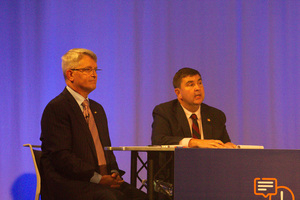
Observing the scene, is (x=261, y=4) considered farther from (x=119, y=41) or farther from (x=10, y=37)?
(x=10, y=37)

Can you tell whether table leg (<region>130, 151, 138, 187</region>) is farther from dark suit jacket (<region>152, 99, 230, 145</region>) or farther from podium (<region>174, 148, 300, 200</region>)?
podium (<region>174, 148, 300, 200</region>)

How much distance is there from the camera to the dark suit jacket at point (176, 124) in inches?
122

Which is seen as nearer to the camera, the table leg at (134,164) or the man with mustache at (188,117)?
the table leg at (134,164)

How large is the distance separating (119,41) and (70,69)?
194 centimetres

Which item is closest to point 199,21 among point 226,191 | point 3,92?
point 3,92

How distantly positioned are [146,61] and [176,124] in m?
1.79

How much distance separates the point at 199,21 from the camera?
4965 mm

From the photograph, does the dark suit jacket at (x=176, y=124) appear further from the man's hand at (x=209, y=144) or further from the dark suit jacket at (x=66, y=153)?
the dark suit jacket at (x=66, y=153)

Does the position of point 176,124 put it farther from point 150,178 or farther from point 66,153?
point 66,153

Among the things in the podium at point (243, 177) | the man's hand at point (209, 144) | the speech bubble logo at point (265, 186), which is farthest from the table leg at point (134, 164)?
the speech bubble logo at point (265, 186)

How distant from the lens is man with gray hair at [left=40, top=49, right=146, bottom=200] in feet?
8.27

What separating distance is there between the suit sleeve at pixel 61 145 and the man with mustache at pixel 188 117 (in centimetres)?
71

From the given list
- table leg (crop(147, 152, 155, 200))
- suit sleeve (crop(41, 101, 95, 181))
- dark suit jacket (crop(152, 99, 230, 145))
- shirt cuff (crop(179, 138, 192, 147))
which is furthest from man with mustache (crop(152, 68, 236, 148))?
suit sleeve (crop(41, 101, 95, 181))

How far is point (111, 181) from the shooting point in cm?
267
